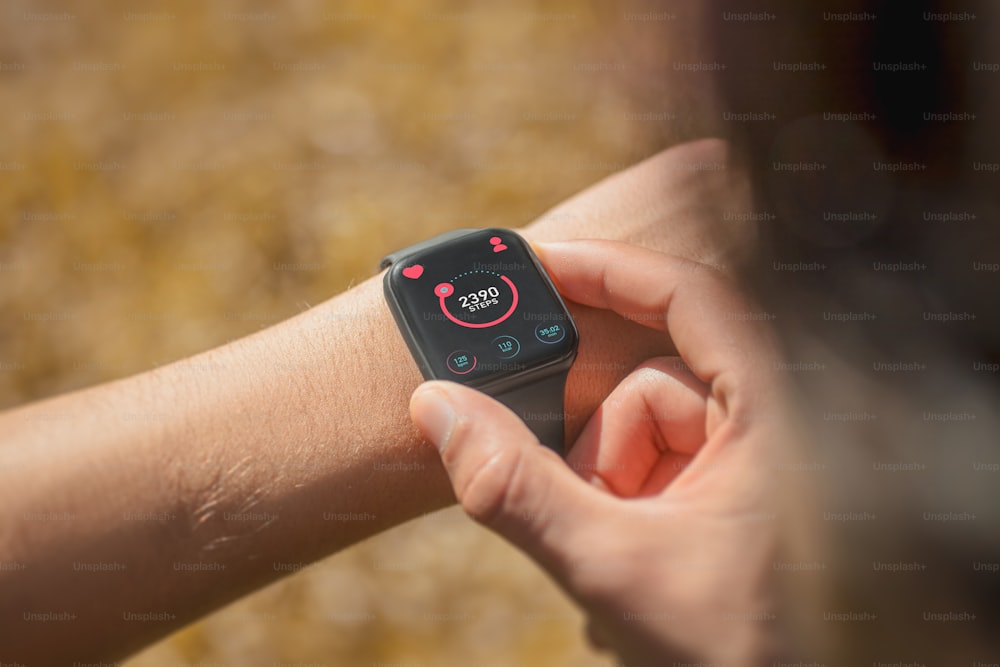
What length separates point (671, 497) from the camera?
105 cm

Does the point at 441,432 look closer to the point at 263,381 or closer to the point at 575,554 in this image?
the point at 575,554

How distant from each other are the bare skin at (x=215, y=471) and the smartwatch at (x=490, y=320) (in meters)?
0.13

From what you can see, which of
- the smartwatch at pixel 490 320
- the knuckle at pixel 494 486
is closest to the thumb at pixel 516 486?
the knuckle at pixel 494 486

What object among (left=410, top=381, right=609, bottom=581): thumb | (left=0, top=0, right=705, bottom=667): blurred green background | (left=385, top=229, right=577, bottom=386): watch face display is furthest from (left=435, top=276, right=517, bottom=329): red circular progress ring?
(left=0, top=0, right=705, bottom=667): blurred green background

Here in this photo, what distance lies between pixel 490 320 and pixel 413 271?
0.17 meters

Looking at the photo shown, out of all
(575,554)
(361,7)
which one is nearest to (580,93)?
(361,7)

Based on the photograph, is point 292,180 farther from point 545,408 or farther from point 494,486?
point 494,486

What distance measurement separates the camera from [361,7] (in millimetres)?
2777

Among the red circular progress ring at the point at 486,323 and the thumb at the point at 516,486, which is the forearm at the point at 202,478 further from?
the thumb at the point at 516,486

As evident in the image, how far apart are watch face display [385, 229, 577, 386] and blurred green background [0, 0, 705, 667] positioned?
921 millimetres

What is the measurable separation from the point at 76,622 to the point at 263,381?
48 centimetres

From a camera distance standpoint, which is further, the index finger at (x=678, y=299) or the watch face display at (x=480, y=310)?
the watch face display at (x=480, y=310)

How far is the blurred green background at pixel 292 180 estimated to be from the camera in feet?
6.92

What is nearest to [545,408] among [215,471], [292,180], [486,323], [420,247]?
[486,323]
